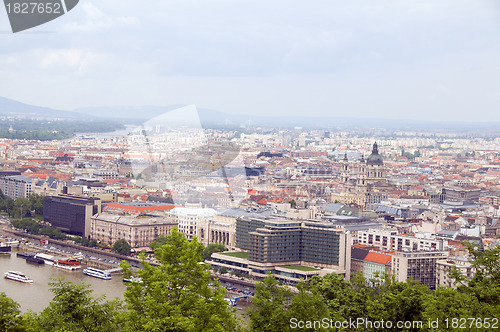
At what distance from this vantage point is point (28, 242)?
59.4 ft

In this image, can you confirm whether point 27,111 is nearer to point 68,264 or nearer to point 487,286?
point 68,264

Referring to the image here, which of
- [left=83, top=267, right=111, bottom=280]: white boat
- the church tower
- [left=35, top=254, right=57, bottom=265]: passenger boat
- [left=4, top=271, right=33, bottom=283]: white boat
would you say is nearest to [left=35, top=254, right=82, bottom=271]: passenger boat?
[left=35, top=254, right=57, bottom=265]: passenger boat

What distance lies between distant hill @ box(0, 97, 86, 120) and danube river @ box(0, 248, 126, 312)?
5635 cm

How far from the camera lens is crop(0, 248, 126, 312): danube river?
1156 cm

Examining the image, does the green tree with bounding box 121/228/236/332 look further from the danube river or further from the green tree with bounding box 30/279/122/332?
the danube river

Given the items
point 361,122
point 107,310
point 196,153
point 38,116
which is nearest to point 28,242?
point 196,153

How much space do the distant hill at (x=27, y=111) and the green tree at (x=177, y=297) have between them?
66073mm

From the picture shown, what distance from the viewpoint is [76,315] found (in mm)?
5395

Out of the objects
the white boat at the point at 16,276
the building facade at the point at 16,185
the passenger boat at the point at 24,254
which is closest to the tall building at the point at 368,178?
the building facade at the point at 16,185

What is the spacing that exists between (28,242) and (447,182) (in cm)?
1778

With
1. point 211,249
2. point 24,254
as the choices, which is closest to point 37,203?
point 24,254

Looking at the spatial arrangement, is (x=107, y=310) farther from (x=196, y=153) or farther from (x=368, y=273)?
(x=368, y=273)

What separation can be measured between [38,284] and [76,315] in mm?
8041

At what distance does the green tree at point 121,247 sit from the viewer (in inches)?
677
